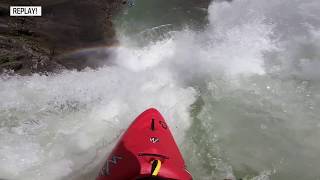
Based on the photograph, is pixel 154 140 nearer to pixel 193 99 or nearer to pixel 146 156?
pixel 146 156

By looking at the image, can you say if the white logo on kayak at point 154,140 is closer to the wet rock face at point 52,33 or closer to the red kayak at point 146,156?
the red kayak at point 146,156

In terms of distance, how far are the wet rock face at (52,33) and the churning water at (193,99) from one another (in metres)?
0.24

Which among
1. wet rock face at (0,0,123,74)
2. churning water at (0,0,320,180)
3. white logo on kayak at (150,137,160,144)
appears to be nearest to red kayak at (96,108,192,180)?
white logo on kayak at (150,137,160,144)

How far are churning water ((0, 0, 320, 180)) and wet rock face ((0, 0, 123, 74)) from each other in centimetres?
24

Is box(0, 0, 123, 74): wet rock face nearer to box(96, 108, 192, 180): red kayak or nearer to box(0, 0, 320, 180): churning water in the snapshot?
box(0, 0, 320, 180): churning water

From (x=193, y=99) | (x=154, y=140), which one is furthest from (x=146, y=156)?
(x=193, y=99)

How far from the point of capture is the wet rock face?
255 inches

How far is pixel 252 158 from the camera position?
5.67 meters

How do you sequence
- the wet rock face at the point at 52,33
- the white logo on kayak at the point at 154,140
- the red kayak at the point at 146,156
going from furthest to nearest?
the wet rock face at the point at 52,33 < the white logo on kayak at the point at 154,140 < the red kayak at the point at 146,156

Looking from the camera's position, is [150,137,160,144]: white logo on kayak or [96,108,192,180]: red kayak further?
[150,137,160,144]: white logo on kayak

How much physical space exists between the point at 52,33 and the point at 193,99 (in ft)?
8.60

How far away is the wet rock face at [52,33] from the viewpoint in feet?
21.3

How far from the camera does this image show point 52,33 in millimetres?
7164

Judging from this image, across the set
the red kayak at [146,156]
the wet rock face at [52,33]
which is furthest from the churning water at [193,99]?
the red kayak at [146,156]
